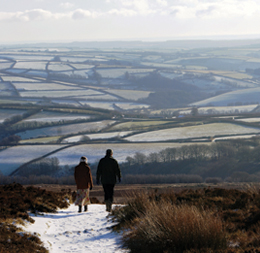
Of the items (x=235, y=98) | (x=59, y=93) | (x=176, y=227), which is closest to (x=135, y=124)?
(x=59, y=93)

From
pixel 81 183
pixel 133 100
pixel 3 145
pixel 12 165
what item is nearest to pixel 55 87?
pixel 133 100

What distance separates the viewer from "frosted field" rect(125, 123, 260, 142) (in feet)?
240

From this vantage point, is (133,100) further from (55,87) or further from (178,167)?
(178,167)

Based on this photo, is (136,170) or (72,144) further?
(72,144)

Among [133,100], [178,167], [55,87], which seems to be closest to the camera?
[178,167]

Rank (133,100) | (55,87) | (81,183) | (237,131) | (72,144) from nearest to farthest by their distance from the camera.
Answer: (81,183)
(72,144)
(237,131)
(133,100)
(55,87)

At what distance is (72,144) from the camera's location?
68688mm

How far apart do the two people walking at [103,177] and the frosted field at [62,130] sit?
6416 cm

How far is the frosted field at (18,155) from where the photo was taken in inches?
2294

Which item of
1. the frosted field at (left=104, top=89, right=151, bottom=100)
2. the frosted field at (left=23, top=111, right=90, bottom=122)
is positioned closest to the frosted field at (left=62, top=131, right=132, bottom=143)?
the frosted field at (left=23, top=111, right=90, bottom=122)

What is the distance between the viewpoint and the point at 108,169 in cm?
1709

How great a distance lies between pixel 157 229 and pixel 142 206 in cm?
342

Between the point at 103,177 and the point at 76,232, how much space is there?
3584 millimetres

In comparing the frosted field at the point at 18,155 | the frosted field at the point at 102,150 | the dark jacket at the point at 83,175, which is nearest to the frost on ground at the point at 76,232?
the dark jacket at the point at 83,175
